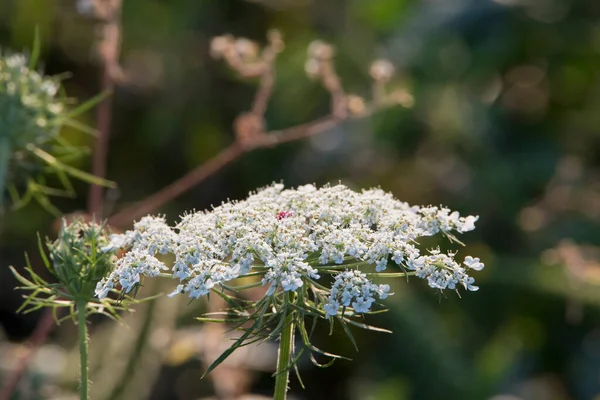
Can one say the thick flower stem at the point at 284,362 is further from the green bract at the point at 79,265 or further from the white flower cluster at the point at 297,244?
the green bract at the point at 79,265

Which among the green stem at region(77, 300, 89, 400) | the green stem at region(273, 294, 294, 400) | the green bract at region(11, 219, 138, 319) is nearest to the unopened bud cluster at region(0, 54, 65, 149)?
the green bract at region(11, 219, 138, 319)

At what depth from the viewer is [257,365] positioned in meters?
3.46

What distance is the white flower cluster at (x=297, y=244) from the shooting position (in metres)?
1.38

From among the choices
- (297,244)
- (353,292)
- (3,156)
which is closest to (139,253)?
(297,244)

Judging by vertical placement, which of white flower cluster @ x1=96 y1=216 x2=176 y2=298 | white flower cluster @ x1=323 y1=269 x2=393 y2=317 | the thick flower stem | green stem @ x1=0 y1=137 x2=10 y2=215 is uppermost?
green stem @ x1=0 y1=137 x2=10 y2=215

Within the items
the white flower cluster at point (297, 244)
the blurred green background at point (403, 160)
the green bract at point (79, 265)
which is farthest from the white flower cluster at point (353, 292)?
the blurred green background at point (403, 160)

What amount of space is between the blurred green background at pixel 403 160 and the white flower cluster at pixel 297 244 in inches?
54.7

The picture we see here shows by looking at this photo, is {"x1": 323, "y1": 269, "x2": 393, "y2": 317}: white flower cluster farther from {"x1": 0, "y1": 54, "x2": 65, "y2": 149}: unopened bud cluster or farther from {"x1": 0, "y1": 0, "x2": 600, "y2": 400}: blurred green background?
{"x1": 0, "y1": 0, "x2": 600, "y2": 400}: blurred green background

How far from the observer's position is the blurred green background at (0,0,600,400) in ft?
11.1

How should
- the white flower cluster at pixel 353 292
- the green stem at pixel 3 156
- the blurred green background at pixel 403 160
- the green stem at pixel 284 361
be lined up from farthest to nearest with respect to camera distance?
1. the blurred green background at pixel 403 160
2. the green stem at pixel 3 156
3. the green stem at pixel 284 361
4. the white flower cluster at pixel 353 292

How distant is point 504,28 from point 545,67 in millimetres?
619

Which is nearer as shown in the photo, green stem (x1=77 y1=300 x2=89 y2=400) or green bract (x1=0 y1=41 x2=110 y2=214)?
green stem (x1=77 y1=300 x2=89 y2=400)

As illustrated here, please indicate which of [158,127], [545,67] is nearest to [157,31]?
[158,127]

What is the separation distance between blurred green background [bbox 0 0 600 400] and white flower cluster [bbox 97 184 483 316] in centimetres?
139
